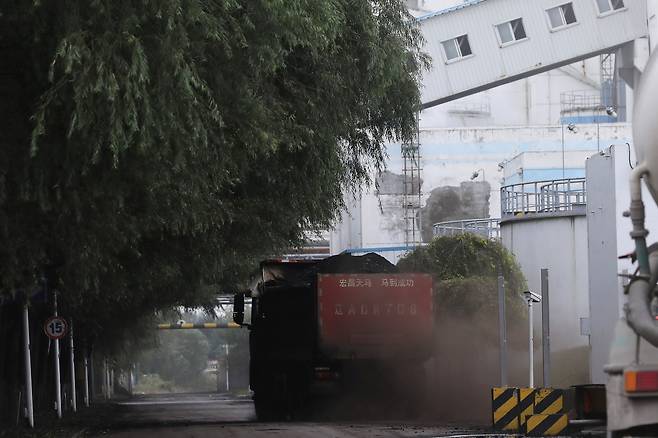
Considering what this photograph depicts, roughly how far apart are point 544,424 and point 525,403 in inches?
37.2

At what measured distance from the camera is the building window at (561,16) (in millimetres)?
48000

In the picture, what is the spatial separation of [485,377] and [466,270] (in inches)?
123

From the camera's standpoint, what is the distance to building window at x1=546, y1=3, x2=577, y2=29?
48.0m

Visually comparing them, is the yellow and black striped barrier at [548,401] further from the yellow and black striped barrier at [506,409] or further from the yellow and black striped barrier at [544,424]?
the yellow and black striped barrier at [506,409]

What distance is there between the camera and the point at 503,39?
1940 inches

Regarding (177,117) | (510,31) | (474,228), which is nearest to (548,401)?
(177,117)

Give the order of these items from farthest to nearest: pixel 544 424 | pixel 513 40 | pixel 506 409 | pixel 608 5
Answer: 1. pixel 513 40
2. pixel 608 5
3. pixel 506 409
4. pixel 544 424

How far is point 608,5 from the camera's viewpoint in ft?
156

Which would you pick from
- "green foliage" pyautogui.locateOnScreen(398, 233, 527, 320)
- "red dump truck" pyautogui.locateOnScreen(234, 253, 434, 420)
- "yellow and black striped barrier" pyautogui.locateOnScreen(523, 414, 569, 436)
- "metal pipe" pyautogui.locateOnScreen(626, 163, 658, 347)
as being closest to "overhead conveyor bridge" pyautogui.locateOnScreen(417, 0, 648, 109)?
"green foliage" pyautogui.locateOnScreen(398, 233, 527, 320)

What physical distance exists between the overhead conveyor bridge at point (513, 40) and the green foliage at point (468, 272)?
15.0 meters

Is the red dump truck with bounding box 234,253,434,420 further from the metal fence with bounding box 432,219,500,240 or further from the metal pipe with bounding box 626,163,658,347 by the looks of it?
the metal pipe with bounding box 626,163,658,347

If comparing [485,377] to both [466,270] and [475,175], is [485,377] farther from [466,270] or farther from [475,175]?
[475,175]

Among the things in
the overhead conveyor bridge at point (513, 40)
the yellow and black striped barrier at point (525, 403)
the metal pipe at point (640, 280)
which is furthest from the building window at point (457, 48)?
the metal pipe at point (640, 280)

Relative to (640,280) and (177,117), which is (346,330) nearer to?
(177,117)
